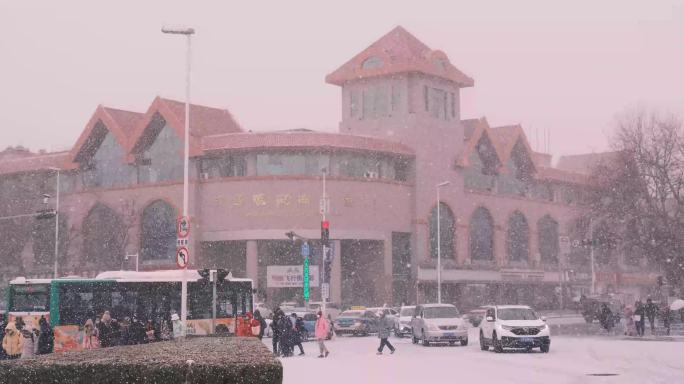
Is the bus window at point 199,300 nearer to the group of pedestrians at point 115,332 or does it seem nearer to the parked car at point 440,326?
the group of pedestrians at point 115,332

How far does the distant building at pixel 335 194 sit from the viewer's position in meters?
68.6

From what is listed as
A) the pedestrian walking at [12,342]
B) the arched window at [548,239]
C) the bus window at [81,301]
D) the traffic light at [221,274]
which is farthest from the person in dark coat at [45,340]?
the arched window at [548,239]

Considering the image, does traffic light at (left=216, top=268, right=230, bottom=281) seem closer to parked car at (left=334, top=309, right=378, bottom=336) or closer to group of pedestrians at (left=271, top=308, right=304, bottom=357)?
group of pedestrians at (left=271, top=308, right=304, bottom=357)

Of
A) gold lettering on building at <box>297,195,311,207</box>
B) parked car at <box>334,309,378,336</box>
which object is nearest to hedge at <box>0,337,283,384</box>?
parked car at <box>334,309,378,336</box>

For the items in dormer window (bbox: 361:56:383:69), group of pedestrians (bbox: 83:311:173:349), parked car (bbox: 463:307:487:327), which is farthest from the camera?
dormer window (bbox: 361:56:383:69)

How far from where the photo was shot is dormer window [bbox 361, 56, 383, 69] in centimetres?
7731

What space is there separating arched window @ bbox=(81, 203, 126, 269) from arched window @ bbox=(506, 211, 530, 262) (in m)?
35.3

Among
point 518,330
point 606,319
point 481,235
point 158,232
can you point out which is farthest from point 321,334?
point 481,235

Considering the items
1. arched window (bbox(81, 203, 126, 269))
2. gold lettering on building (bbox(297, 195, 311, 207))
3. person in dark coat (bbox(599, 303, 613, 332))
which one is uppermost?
gold lettering on building (bbox(297, 195, 311, 207))

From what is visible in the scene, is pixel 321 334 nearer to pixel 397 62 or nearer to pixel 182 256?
pixel 182 256

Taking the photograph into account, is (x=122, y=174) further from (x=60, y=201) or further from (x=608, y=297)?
(x=608, y=297)

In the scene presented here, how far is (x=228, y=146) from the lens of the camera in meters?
68.8

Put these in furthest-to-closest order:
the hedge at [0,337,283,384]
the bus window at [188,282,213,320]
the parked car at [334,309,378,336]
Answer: the parked car at [334,309,378,336] → the bus window at [188,282,213,320] → the hedge at [0,337,283,384]

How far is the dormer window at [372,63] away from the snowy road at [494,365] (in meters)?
46.9
